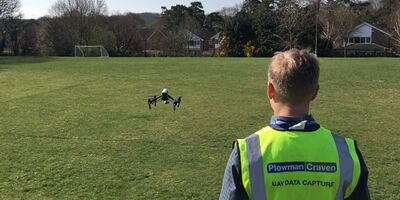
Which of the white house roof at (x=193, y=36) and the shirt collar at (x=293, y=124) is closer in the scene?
the shirt collar at (x=293, y=124)

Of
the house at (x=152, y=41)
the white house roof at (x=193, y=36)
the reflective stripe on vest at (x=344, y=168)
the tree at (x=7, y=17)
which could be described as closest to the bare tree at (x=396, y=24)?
the white house roof at (x=193, y=36)

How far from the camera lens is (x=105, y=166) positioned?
637 cm

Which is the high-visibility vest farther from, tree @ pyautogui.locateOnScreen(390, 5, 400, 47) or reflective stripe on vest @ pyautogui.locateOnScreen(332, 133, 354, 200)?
tree @ pyautogui.locateOnScreen(390, 5, 400, 47)

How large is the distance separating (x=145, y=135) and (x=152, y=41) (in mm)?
67012

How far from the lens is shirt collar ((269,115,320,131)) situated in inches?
78.1

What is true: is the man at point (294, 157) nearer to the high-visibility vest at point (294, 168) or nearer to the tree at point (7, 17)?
the high-visibility vest at point (294, 168)

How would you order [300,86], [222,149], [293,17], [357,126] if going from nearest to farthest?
[300,86]
[222,149]
[357,126]
[293,17]

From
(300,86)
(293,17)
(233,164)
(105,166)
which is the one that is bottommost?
(105,166)

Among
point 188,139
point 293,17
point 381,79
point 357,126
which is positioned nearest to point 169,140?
point 188,139

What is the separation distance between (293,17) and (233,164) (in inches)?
2404

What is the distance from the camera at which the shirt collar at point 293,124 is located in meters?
1.98

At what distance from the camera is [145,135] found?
8.38 meters

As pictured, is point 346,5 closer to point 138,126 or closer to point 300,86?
point 138,126

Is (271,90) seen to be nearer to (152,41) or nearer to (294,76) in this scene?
(294,76)
